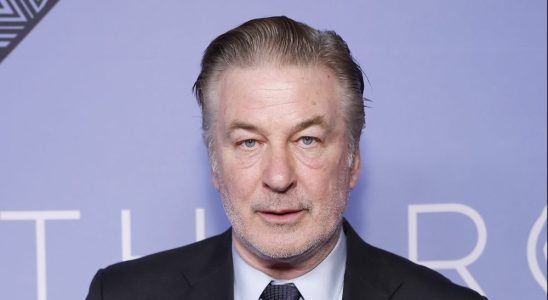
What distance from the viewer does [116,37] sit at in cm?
→ 208

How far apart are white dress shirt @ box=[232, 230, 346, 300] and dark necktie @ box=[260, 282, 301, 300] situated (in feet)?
0.03

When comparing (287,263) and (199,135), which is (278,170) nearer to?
(287,263)

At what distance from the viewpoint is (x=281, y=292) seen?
1.70 metres

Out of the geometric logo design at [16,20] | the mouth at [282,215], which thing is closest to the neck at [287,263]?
the mouth at [282,215]

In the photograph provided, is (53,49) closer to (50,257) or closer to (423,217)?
(50,257)

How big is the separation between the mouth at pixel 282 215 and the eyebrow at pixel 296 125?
0.63 ft

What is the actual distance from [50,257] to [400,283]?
1051 millimetres

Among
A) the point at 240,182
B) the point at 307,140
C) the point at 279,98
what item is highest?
the point at 279,98

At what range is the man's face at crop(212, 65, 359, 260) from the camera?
63.6 inches

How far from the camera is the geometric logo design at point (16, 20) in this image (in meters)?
2.05

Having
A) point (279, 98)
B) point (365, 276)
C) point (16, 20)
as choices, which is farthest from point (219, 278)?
point (16, 20)

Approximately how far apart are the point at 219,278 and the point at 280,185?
13.8 inches

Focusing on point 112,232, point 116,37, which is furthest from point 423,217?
point 116,37

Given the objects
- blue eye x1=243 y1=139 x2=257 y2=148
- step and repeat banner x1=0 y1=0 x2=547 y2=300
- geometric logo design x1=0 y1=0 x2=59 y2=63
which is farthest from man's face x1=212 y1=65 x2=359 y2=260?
geometric logo design x1=0 y1=0 x2=59 y2=63
